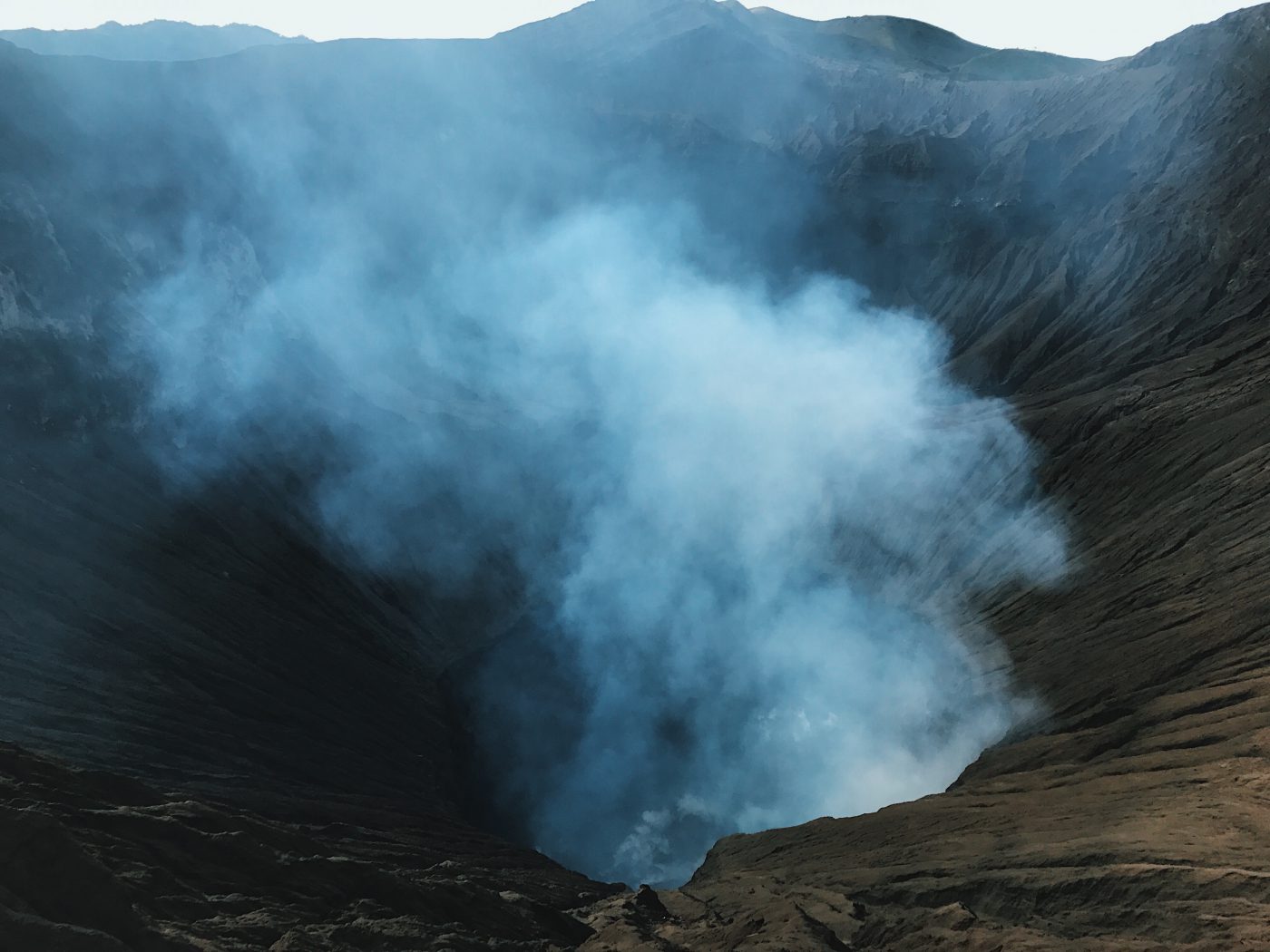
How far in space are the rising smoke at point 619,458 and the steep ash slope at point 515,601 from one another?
3.68 metres

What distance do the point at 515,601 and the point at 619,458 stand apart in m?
22.2

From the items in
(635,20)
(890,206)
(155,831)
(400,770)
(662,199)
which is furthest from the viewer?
(635,20)

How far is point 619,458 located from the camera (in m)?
111

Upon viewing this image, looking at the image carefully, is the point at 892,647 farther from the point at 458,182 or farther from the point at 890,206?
the point at 458,182

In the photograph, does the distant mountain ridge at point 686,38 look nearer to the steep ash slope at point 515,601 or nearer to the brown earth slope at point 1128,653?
the steep ash slope at point 515,601

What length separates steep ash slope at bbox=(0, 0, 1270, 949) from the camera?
27.9 m

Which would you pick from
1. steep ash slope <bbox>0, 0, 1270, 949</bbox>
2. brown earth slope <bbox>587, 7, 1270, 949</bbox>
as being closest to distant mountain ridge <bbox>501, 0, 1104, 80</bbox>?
steep ash slope <bbox>0, 0, 1270, 949</bbox>

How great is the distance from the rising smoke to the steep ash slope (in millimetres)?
3681

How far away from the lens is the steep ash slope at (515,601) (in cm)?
2794

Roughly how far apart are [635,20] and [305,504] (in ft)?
443

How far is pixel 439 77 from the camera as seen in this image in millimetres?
158125

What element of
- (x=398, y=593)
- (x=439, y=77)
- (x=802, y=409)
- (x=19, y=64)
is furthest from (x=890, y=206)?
(x=19, y=64)

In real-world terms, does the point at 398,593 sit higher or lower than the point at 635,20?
lower

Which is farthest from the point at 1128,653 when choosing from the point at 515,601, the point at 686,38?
the point at 686,38
